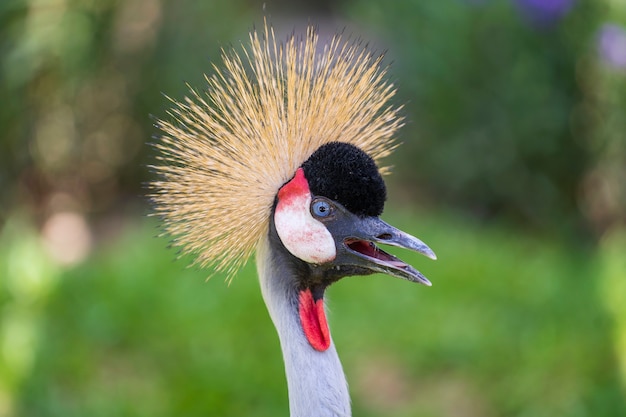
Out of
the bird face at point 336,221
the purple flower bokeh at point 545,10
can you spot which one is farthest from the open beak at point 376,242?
the purple flower bokeh at point 545,10

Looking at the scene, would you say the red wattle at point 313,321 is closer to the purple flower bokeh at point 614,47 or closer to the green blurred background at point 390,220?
the green blurred background at point 390,220

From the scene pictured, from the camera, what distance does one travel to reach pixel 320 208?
1.29 m

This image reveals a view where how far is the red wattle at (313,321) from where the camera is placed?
4.31 feet

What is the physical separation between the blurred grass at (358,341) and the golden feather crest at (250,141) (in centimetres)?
87

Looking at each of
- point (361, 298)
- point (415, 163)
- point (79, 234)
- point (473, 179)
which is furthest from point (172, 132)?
point (415, 163)

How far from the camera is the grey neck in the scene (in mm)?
1290

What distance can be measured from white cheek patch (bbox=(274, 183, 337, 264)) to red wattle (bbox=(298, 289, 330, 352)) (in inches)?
2.9

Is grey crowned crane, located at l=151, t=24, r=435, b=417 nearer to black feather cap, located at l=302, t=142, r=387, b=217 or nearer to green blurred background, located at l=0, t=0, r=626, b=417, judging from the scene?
black feather cap, located at l=302, t=142, r=387, b=217

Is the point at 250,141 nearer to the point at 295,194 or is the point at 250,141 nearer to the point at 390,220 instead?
the point at 295,194

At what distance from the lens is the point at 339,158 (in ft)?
4.12

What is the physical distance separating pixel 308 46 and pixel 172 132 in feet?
0.84

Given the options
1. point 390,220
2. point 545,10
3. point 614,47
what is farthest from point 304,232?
point 545,10

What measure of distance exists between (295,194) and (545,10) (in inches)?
105

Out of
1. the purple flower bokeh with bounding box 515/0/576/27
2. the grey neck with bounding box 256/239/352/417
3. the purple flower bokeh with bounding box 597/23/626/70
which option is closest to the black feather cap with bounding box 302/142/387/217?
the grey neck with bounding box 256/239/352/417
